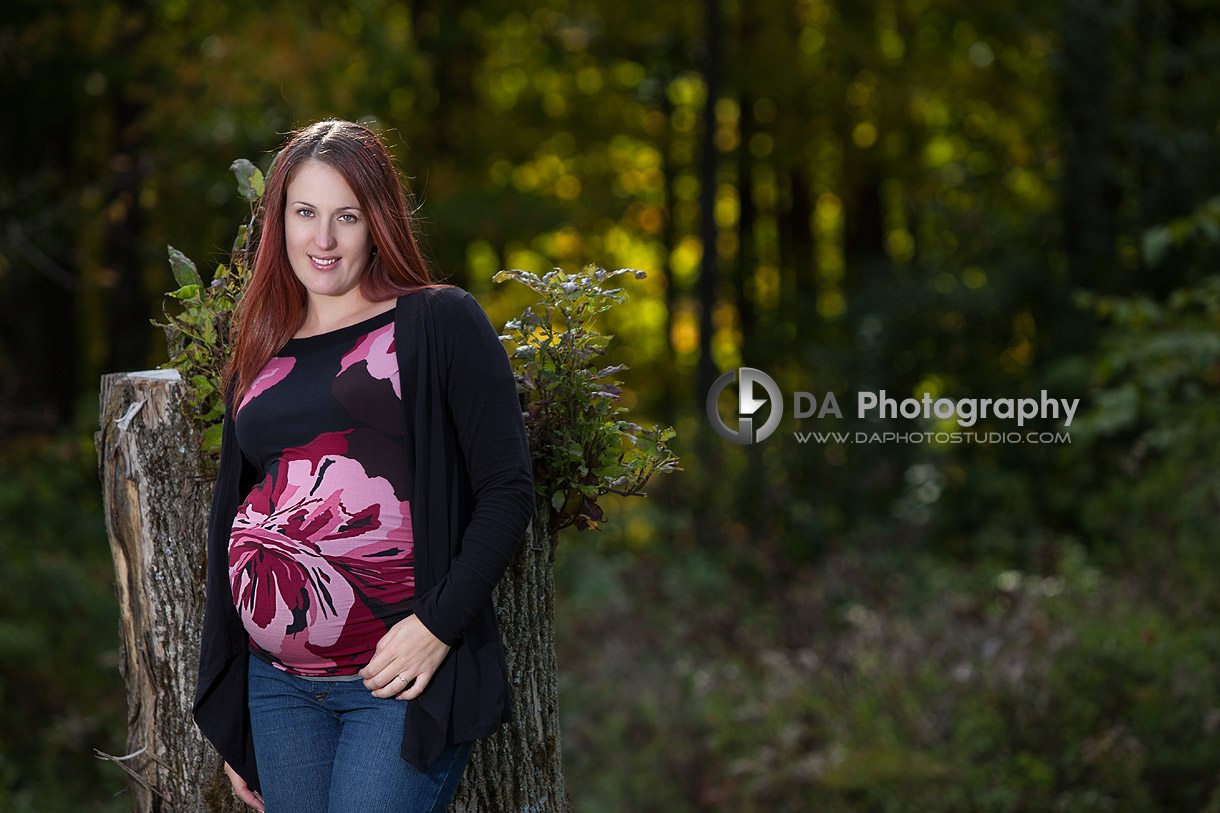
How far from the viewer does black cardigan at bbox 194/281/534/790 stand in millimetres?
1950

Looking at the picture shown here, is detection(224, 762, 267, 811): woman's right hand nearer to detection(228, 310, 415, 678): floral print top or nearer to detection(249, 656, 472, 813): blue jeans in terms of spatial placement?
detection(249, 656, 472, 813): blue jeans

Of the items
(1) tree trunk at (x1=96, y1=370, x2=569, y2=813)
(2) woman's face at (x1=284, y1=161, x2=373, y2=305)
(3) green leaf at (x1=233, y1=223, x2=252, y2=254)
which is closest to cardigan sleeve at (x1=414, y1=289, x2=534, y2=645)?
(2) woman's face at (x1=284, y1=161, x2=373, y2=305)

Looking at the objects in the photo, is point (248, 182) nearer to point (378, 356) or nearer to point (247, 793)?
point (378, 356)

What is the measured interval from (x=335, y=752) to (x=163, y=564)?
857mm

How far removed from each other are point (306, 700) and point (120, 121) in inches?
351

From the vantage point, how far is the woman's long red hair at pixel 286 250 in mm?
2105

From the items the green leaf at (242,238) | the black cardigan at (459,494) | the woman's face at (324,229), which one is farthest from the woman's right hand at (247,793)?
the green leaf at (242,238)

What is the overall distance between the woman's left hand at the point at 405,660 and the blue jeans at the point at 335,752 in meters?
0.05

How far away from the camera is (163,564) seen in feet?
8.83

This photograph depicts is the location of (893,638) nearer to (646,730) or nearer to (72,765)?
(646,730)

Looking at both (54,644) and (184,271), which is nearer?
(184,271)

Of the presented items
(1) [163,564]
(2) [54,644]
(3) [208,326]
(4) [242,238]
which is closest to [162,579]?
(1) [163,564]

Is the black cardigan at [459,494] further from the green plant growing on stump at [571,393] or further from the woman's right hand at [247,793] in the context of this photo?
the woman's right hand at [247,793]

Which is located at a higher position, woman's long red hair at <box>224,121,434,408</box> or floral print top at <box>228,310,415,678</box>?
woman's long red hair at <box>224,121,434,408</box>
